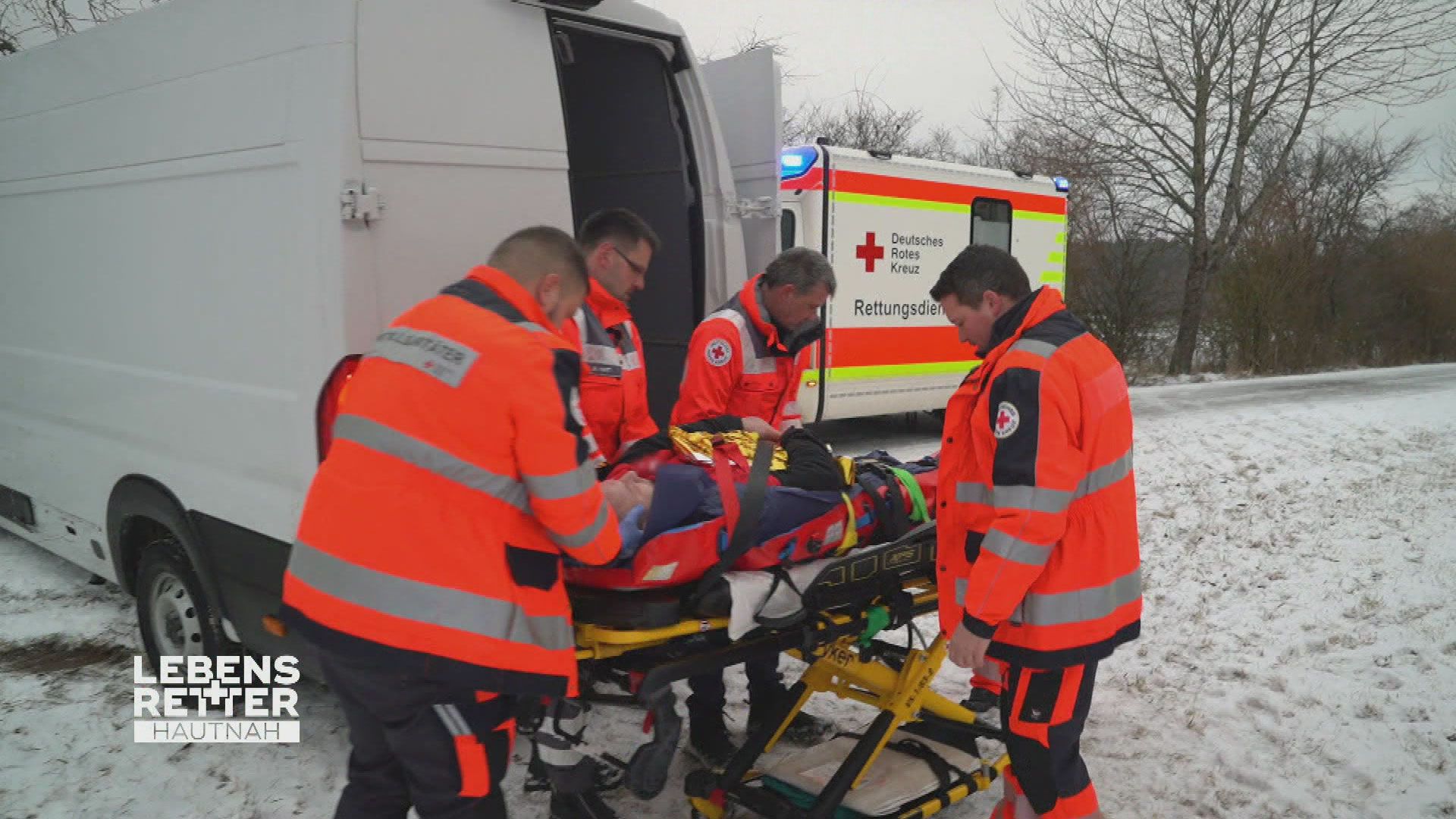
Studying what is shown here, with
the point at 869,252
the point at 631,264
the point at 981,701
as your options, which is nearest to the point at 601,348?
the point at 631,264

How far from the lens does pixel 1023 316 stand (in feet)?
8.61

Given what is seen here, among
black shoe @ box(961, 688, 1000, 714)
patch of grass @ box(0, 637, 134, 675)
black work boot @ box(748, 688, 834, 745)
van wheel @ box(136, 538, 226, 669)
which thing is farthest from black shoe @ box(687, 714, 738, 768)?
patch of grass @ box(0, 637, 134, 675)

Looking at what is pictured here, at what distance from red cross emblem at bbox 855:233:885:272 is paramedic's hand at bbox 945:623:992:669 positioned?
6342 millimetres

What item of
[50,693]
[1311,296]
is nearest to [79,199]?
[50,693]

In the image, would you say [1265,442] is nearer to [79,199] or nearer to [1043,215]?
[1043,215]

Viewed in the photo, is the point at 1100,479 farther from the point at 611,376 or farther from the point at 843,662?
the point at 611,376

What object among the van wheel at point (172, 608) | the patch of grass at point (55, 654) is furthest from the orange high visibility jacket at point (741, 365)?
the patch of grass at point (55, 654)

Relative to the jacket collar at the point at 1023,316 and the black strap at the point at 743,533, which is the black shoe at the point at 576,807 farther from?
the jacket collar at the point at 1023,316

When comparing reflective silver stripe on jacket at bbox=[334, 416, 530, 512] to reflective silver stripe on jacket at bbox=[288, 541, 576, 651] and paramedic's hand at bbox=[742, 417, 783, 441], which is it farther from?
paramedic's hand at bbox=[742, 417, 783, 441]

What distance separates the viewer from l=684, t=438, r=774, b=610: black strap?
2551 millimetres

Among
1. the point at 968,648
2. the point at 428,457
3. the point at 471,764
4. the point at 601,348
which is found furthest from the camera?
the point at 601,348

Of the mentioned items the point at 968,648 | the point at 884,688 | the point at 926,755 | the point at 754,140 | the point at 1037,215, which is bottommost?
the point at 926,755

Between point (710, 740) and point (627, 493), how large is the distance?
1451 millimetres

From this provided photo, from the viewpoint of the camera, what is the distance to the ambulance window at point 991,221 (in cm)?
973
